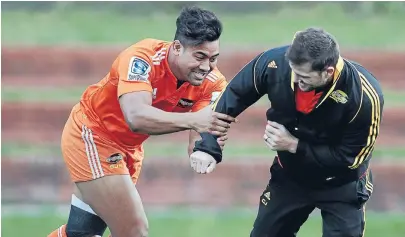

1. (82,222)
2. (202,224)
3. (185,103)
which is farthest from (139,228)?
(202,224)

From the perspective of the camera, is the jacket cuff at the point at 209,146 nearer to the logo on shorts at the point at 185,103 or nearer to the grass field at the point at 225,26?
the logo on shorts at the point at 185,103

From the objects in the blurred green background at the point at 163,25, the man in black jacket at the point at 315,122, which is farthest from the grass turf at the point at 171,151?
the man in black jacket at the point at 315,122

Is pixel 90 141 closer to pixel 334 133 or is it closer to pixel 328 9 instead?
pixel 334 133

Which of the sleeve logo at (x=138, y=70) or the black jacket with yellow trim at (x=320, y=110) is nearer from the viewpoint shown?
the black jacket with yellow trim at (x=320, y=110)

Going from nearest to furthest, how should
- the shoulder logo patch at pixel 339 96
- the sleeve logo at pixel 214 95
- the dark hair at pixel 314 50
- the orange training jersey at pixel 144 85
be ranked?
the dark hair at pixel 314 50
the shoulder logo patch at pixel 339 96
the orange training jersey at pixel 144 85
the sleeve logo at pixel 214 95

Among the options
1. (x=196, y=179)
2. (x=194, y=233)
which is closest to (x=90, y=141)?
(x=194, y=233)

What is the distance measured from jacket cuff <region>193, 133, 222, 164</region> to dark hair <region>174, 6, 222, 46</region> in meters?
0.50

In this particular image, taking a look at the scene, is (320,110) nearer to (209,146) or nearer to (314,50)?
(314,50)

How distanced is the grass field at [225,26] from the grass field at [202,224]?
370cm

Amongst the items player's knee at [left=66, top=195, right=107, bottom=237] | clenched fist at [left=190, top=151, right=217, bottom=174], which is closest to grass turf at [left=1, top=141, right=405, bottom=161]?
player's knee at [left=66, top=195, right=107, bottom=237]

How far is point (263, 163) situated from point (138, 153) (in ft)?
13.5

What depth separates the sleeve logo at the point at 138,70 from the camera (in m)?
6.17

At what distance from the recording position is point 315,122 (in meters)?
5.99

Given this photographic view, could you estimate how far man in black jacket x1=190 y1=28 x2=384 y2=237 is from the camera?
5.66 m
